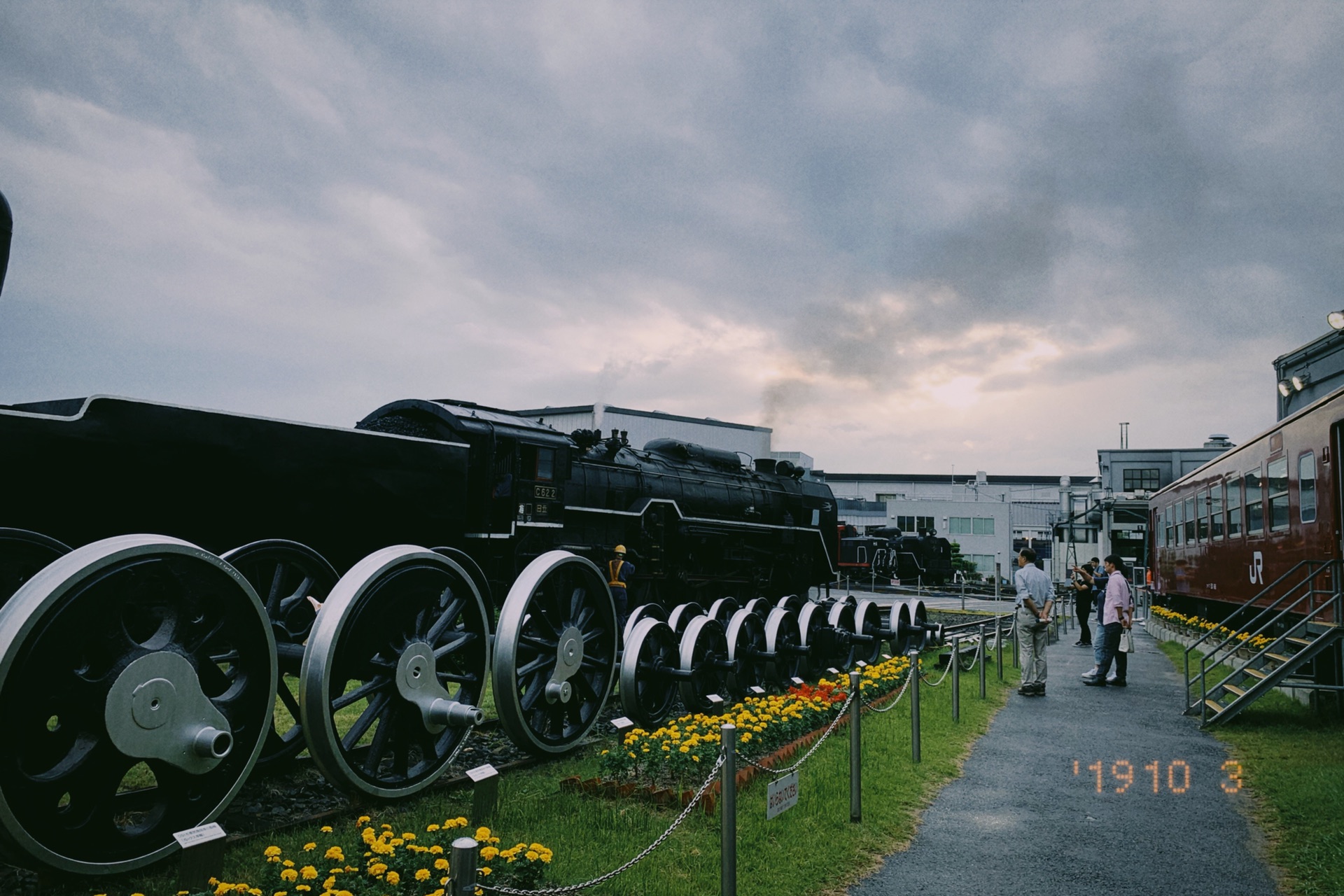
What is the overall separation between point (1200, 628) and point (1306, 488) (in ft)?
22.7

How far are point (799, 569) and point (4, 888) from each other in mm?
15256

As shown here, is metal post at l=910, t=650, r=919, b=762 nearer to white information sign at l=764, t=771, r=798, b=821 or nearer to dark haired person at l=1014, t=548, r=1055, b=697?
white information sign at l=764, t=771, r=798, b=821

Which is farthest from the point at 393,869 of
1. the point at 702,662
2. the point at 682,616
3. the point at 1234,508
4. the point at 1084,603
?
the point at 1084,603

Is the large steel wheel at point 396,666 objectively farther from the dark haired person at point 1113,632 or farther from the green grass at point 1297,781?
the dark haired person at point 1113,632

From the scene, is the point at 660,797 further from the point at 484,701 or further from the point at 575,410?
the point at 575,410

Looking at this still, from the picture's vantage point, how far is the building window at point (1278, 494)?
11.5 meters

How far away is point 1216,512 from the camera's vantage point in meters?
15.5

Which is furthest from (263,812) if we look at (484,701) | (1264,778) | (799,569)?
(799,569)

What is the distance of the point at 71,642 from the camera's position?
382cm

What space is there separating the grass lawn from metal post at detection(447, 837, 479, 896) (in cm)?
136

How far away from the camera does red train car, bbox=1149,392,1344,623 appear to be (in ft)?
33.0
